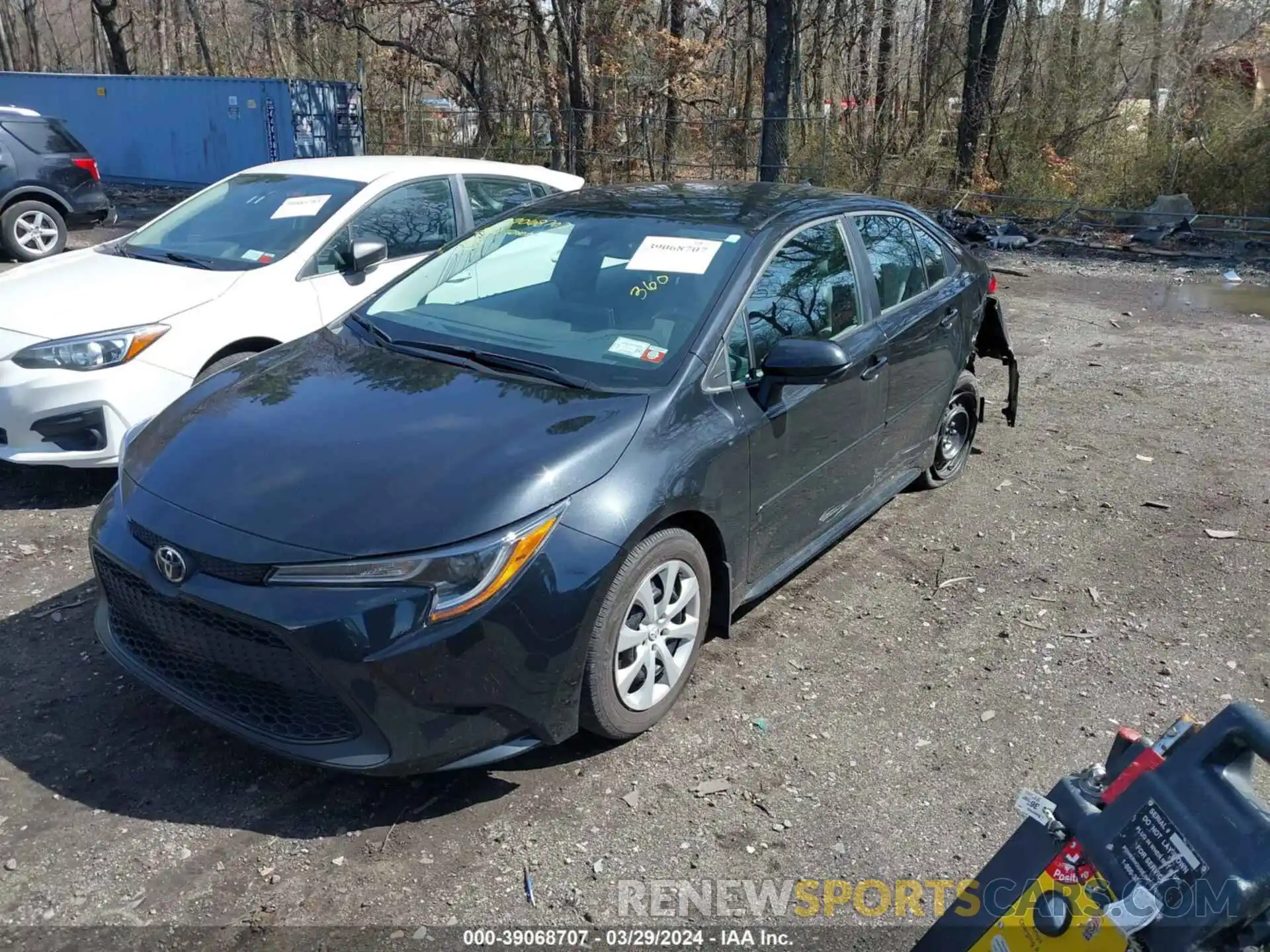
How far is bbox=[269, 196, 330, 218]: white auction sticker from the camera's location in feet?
19.4

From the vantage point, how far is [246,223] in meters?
5.98

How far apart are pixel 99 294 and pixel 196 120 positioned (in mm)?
14956

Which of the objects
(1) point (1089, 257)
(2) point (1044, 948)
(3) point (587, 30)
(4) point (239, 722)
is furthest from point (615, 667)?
(3) point (587, 30)

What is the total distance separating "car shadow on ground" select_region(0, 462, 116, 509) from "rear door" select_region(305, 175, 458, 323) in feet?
4.97

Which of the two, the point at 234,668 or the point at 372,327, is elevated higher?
the point at 372,327

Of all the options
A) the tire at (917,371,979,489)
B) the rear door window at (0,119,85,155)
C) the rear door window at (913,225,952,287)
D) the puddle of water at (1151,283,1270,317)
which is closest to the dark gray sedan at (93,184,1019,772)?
the rear door window at (913,225,952,287)

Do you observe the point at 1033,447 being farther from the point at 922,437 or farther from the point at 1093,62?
the point at 1093,62

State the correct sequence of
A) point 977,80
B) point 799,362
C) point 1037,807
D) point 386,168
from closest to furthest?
1. point 1037,807
2. point 799,362
3. point 386,168
4. point 977,80

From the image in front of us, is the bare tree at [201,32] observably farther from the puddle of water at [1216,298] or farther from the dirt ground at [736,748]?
the dirt ground at [736,748]

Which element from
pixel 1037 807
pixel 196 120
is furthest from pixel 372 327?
pixel 196 120

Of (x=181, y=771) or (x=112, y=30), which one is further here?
(x=112, y=30)

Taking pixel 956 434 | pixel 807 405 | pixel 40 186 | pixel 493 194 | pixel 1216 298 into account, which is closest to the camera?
pixel 807 405

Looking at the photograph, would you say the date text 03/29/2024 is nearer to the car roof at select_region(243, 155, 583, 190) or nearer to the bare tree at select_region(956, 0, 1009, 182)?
the car roof at select_region(243, 155, 583, 190)

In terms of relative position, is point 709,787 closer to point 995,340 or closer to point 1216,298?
point 995,340
